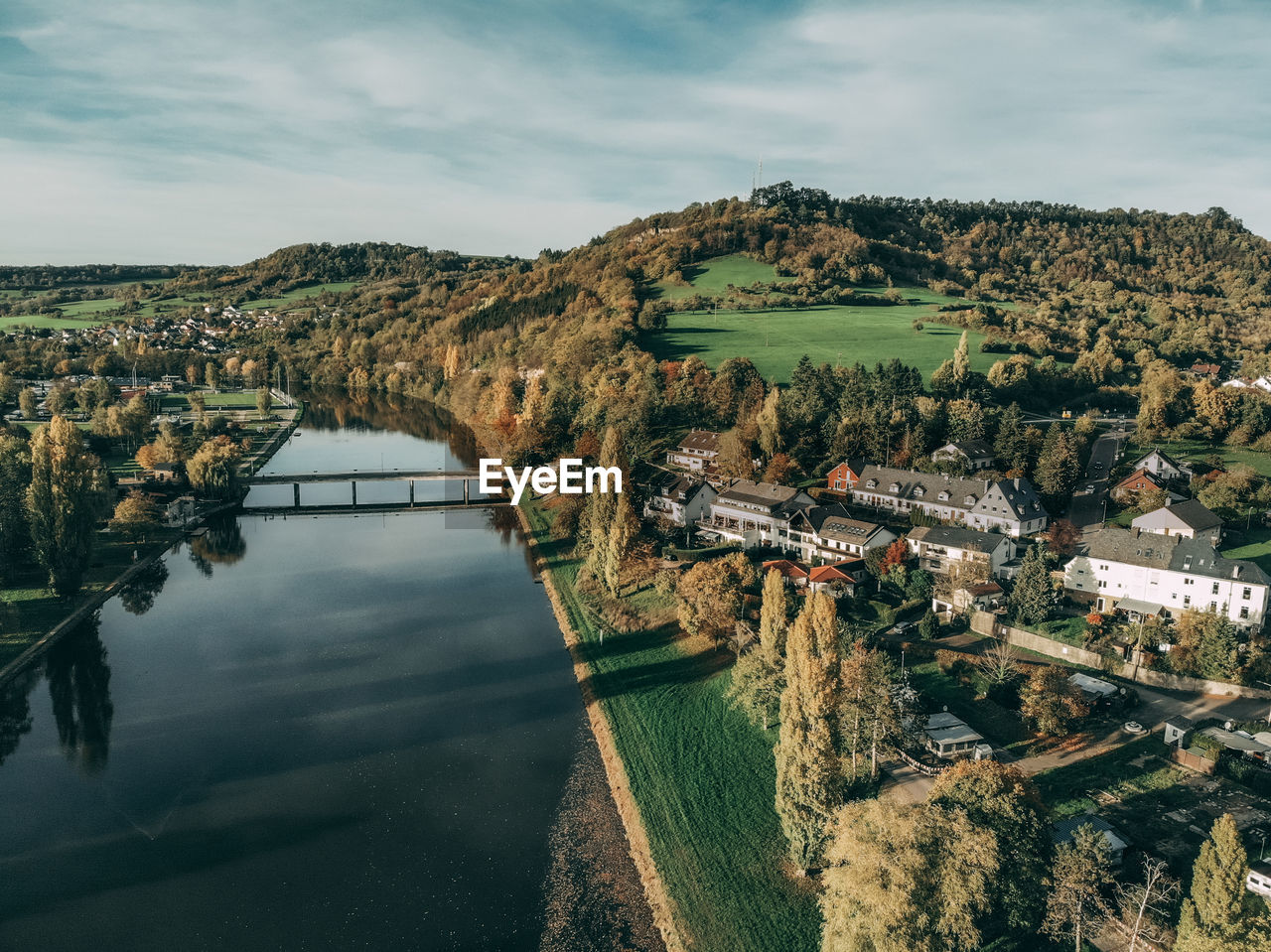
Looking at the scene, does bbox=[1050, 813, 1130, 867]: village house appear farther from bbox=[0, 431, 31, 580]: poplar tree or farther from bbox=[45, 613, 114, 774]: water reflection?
bbox=[0, 431, 31, 580]: poplar tree

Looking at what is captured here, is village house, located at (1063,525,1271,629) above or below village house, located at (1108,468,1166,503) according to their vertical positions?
below

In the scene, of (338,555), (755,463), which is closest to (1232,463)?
(755,463)

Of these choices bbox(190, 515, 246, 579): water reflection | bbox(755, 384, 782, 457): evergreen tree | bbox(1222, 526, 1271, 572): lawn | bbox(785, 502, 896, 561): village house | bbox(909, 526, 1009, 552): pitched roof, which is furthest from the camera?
bbox(755, 384, 782, 457): evergreen tree

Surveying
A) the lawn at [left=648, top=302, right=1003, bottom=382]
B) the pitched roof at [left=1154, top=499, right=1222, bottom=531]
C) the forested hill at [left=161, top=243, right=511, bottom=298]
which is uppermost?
the forested hill at [left=161, top=243, right=511, bottom=298]

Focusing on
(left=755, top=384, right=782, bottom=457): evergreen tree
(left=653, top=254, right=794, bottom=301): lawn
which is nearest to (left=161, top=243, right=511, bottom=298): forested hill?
(left=653, top=254, right=794, bottom=301): lawn

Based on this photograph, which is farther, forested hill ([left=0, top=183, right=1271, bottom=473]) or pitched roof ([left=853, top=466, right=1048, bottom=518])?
forested hill ([left=0, top=183, right=1271, bottom=473])

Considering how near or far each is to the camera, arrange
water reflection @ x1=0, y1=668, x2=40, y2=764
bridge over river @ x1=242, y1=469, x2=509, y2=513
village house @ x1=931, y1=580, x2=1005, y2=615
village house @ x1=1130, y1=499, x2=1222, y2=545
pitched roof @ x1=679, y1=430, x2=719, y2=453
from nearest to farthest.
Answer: water reflection @ x1=0, y1=668, x2=40, y2=764 → village house @ x1=931, y1=580, x2=1005, y2=615 → village house @ x1=1130, y1=499, x2=1222, y2=545 → pitched roof @ x1=679, y1=430, x2=719, y2=453 → bridge over river @ x1=242, y1=469, x2=509, y2=513

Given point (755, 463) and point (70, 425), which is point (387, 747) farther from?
point (755, 463)

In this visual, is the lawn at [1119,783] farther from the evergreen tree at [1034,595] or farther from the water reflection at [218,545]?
the water reflection at [218,545]
